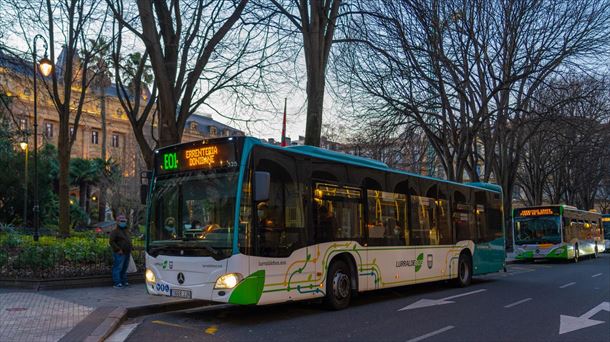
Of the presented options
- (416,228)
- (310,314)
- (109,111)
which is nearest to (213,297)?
(310,314)

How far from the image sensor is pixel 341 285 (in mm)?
10805

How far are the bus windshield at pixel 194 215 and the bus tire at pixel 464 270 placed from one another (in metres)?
9.07

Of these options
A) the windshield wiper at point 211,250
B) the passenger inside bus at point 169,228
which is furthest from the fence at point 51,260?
the windshield wiper at point 211,250

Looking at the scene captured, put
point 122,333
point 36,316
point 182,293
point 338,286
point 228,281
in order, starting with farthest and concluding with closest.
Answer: point 338,286 → point 182,293 → point 36,316 → point 228,281 → point 122,333

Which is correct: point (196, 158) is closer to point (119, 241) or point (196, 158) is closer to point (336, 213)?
point (336, 213)

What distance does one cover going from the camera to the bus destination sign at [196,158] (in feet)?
30.1

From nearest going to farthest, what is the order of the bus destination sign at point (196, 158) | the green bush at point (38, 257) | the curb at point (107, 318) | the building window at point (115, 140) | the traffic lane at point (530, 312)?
the curb at point (107, 318), the traffic lane at point (530, 312), the bus destination sign at point (196, 158), the green bush at point (38, 257), the building window at point (115, 140)

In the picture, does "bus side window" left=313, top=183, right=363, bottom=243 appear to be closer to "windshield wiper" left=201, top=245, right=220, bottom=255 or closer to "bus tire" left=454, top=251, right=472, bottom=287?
"windshield wiper" left=201, top=245, right=220, bottom=255

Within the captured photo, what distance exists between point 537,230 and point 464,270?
46.4ft

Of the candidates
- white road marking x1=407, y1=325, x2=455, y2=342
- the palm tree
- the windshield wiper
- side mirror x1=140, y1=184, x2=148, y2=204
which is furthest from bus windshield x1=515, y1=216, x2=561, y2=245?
the palm tree

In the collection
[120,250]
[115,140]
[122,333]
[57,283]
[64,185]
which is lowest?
[122,333]

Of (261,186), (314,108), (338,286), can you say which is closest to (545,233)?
(314,108)

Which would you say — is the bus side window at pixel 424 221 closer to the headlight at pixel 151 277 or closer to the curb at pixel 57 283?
the headlight at pixel 151 277

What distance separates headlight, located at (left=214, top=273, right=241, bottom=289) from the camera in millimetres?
8648
